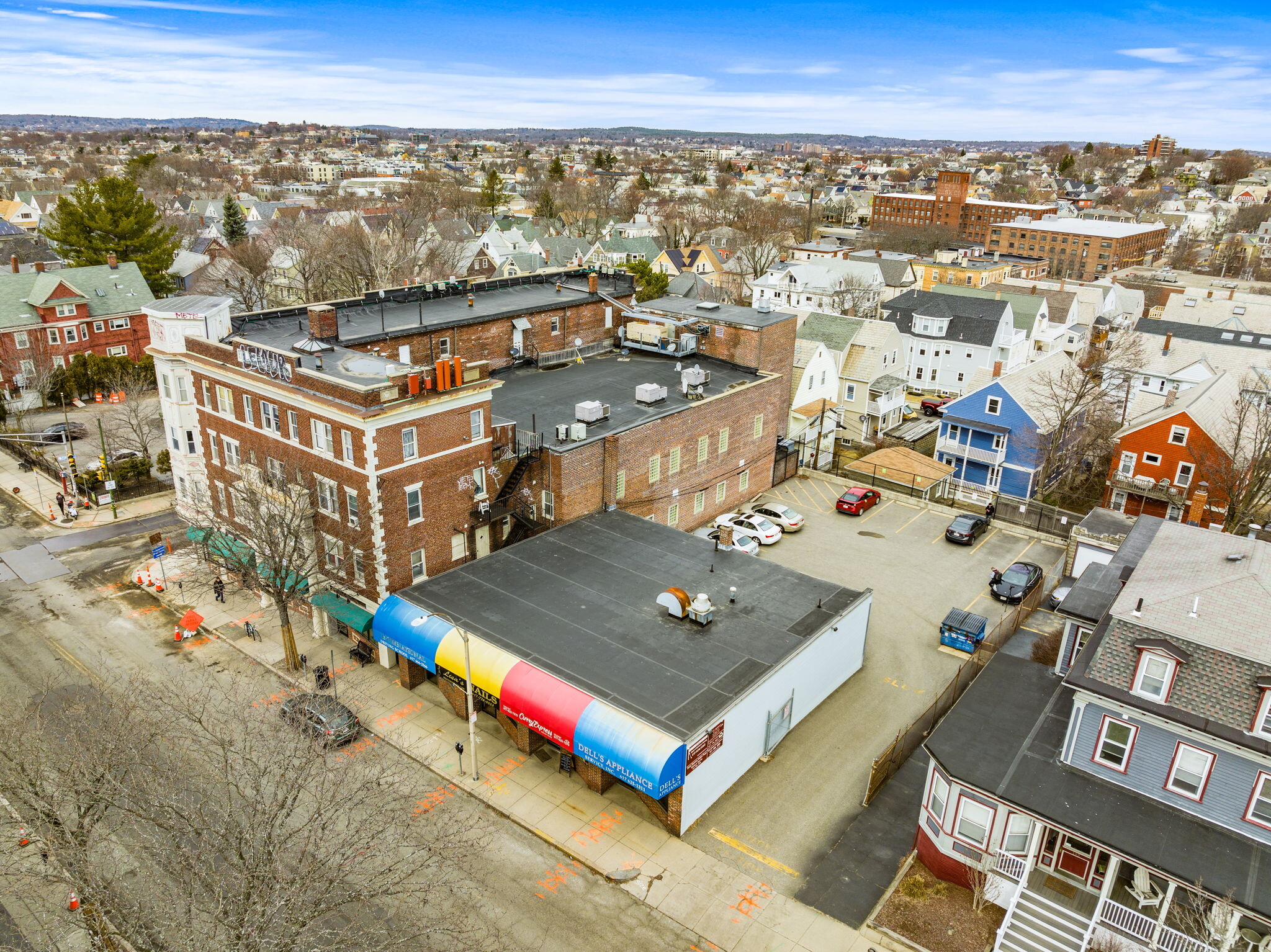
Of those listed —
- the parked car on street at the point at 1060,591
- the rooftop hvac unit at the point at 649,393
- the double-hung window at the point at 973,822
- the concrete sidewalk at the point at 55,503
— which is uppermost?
the rooftop hvac unit at the point at 649,393

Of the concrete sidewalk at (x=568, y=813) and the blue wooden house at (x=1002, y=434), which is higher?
the blue wooden house at (x=1002, y=434)

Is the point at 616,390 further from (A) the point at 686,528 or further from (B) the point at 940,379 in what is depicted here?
(B) the point at 940,379

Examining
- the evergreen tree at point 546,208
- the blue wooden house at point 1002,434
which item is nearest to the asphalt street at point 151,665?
the blue wooden house at point 1002,434

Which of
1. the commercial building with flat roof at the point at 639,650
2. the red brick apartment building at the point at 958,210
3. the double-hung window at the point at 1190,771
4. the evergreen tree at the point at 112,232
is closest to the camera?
the double-hung window at the point at 1190,771

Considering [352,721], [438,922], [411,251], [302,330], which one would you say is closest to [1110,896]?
[438,922]

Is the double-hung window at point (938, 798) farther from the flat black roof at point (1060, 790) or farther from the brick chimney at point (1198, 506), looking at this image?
the brick chimney at point (1198, 506)

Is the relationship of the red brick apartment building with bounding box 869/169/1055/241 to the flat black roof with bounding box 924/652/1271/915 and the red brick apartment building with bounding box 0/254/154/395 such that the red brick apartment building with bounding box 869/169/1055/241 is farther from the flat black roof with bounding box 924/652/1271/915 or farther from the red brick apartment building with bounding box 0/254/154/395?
the flat black roof with bounding box 924/652/1271/915

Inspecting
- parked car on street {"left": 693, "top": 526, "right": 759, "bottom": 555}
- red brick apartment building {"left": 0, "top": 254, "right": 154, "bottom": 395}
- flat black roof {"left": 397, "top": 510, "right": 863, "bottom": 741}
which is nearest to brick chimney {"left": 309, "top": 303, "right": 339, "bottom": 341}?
flat black roof {"left": 397, "top": 510, "right": 863, "bottom": 741}
